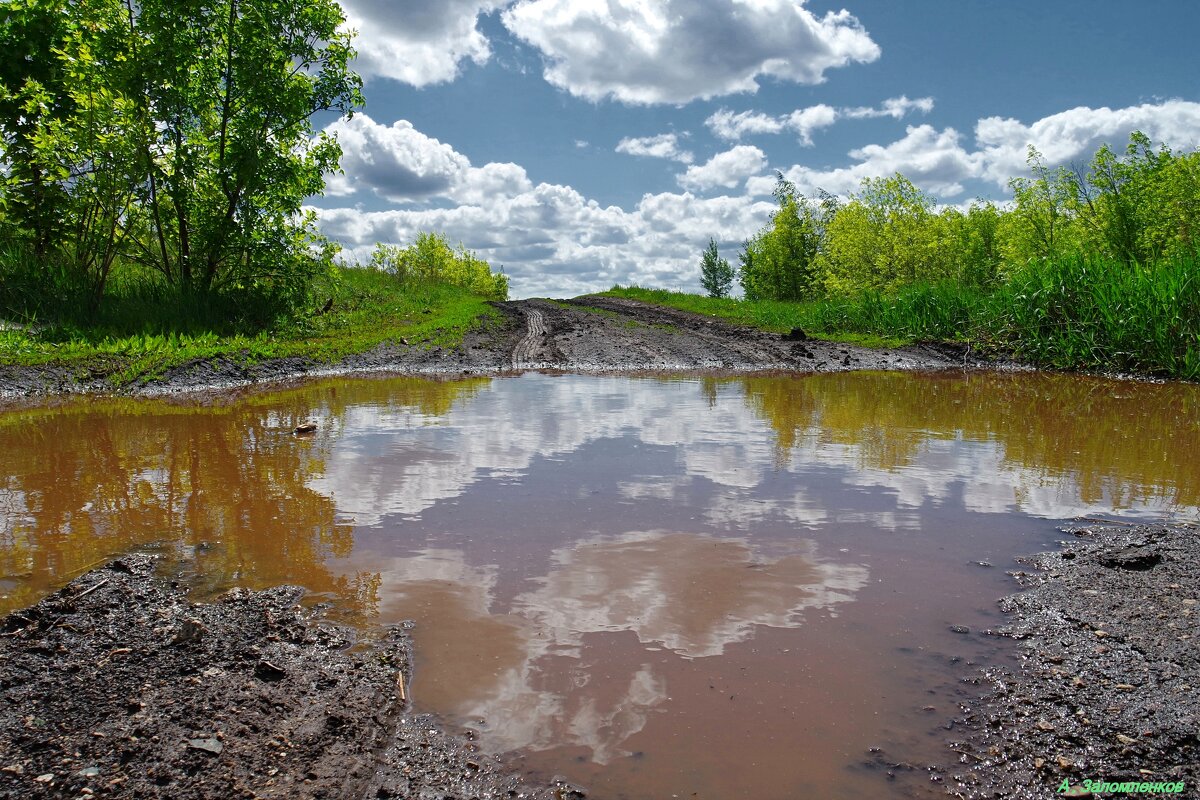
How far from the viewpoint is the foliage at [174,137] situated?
1216 cm

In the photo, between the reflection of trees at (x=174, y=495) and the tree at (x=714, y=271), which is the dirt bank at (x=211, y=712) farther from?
the tree at (x=714, y=271)

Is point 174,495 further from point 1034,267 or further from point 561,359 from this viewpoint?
point 1034,267

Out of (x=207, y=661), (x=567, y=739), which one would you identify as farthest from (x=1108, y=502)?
(x=207, y=661)

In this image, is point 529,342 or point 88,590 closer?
point 88,590

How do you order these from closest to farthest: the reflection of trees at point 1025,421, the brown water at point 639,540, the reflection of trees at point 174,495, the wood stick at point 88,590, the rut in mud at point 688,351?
the brown water at point 639,540
the wood stick at point 88,590
the reflection of trees at point 174,495
the reflection of trees at point 1025,421
the rut in mud at point 688,351

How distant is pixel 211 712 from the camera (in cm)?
215

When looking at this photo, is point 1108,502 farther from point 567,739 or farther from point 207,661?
point 207,661

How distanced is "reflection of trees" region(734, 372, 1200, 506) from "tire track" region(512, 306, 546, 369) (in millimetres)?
4191

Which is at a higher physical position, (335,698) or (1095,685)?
(1095,685)

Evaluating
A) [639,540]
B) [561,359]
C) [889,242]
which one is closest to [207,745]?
[639,540]

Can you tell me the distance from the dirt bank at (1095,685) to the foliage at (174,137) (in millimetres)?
14487

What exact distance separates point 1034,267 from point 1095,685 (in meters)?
14.3

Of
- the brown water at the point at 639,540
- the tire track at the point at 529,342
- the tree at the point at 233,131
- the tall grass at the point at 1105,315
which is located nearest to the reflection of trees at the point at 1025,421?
the brown water at the point at 639,540

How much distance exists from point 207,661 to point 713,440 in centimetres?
449
